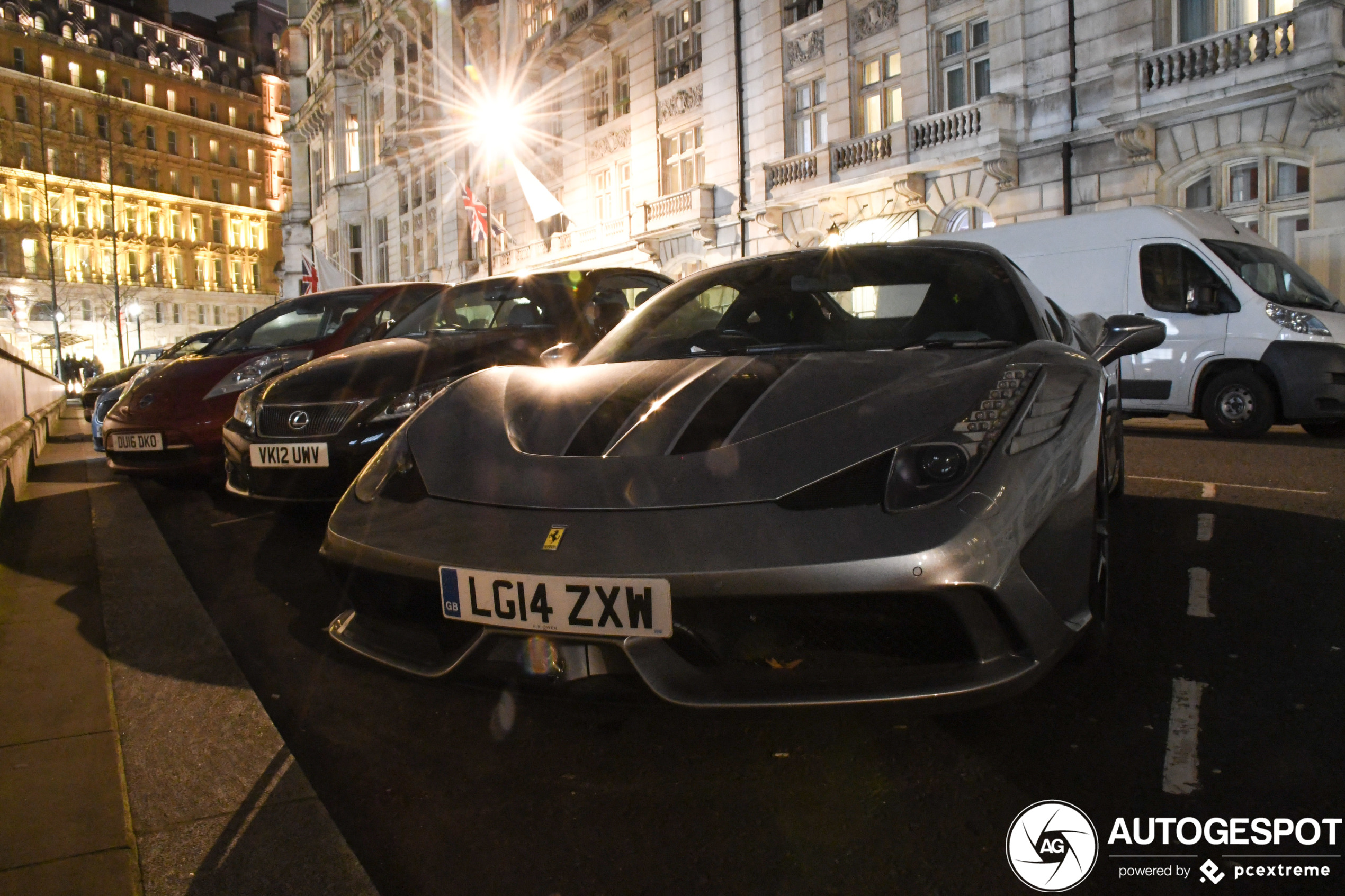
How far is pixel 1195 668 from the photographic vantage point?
9.35 ft

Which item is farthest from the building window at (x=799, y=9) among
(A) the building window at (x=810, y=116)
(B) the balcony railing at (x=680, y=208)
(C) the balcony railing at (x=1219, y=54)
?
(C) the balcony railing at (x=1219, y=54)

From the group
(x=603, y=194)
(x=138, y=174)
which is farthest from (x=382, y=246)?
(x=138, y=174)

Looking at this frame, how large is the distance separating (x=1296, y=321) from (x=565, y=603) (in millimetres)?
9550

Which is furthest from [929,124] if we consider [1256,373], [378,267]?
[378,267]

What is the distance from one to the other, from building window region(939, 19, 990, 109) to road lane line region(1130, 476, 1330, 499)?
Result: 13.0m

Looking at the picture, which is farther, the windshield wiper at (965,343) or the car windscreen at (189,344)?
the car windscreen at (189,344)

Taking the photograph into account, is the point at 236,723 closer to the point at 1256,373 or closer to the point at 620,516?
the point at 620,516

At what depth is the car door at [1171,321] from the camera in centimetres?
983

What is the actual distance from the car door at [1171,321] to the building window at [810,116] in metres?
11.9

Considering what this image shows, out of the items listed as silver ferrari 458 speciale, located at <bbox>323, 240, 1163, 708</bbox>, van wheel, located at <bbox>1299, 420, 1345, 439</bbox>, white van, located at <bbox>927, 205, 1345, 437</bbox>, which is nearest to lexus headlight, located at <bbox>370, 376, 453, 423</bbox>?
silver ferrari 458 speciale, located at <bbox>323, 240, 1163, 708</bbox>

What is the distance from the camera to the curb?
184 cm

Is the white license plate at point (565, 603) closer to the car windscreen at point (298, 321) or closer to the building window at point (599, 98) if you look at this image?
the car windscreen at point (298, 321)

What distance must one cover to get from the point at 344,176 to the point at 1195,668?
51536mm

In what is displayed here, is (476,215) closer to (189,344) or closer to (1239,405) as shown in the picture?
(189,344)
